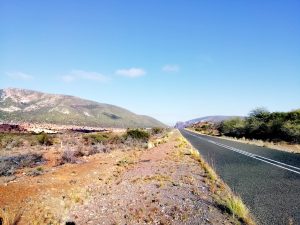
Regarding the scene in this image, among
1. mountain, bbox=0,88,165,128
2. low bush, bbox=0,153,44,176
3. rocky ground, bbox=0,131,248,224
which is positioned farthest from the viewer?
mountain, bbox=0,88,165,128

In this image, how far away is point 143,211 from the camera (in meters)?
9.52

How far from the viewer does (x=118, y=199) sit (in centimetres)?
1132

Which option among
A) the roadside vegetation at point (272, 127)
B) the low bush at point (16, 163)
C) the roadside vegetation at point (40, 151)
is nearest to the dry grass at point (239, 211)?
the roadside vegetation at point (40, 151)

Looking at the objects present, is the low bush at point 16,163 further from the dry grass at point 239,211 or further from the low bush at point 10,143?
the low bush at point 10,143

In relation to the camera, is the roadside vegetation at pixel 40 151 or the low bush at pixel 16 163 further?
the roadside vegetation at pixel 40 151

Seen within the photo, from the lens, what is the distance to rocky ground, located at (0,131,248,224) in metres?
8.88

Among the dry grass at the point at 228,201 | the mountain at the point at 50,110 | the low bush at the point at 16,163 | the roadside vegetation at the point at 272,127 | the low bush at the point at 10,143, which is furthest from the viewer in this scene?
the mountain at the point at 50,110

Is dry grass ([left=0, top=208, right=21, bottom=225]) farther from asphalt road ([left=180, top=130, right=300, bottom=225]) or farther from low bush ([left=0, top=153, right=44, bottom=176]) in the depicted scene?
low bush ([left=0, top=153, right=44, bottom=176])

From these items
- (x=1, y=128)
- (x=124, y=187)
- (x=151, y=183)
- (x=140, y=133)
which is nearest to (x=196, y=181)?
(x=151, y=183)

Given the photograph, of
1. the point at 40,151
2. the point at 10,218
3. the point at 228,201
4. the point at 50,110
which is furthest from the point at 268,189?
the point at 50,110

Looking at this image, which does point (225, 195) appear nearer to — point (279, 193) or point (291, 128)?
point (279, 193)

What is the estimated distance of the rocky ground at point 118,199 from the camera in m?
8.88

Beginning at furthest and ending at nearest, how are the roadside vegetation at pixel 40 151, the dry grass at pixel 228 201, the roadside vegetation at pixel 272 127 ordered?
the roadside vegetation at pixel 272 127 < the roadside vegetation at pixel 40 151 < the dry grass at pixel 228 201

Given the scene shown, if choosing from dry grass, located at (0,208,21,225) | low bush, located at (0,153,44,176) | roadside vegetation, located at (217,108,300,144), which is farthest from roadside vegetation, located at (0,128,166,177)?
roadside vegetation, located at (217,108,300,144)
